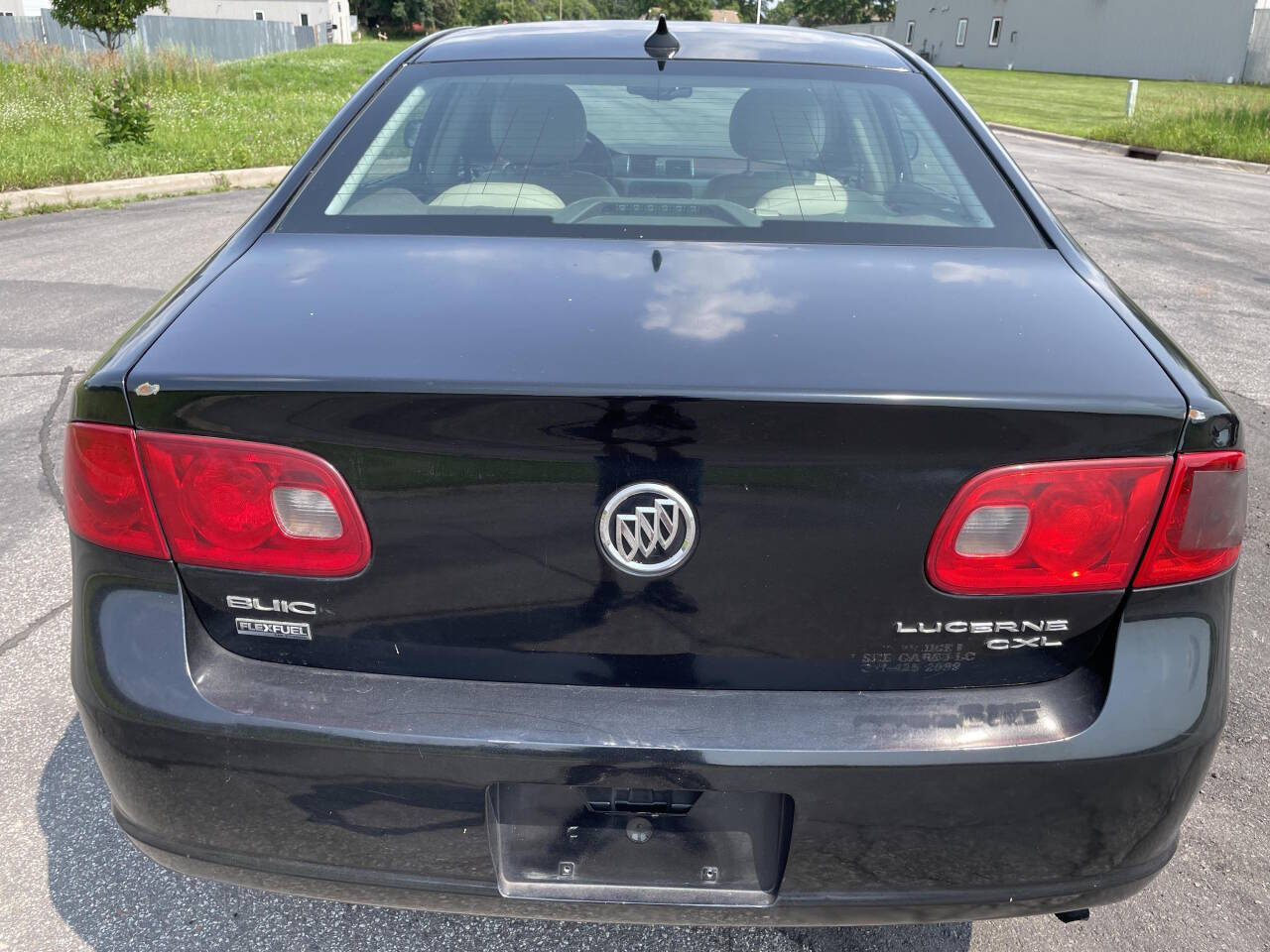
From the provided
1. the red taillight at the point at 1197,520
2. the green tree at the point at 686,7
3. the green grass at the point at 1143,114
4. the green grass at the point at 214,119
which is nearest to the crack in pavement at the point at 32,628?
the red taillight at the point at 1197,520

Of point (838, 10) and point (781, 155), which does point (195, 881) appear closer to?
point (781, 155)

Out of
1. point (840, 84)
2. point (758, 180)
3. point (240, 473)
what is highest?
point (840, 84)

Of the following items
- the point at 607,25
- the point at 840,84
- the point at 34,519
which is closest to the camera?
the point at 840,84

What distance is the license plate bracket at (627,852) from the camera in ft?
5.17

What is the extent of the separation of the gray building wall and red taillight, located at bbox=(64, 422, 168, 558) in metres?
49.5

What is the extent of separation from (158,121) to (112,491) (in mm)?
14676

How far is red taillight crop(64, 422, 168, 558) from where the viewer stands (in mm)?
1584

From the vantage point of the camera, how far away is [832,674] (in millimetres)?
1583

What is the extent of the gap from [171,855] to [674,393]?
107 cm

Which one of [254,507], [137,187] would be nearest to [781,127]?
[254,507]

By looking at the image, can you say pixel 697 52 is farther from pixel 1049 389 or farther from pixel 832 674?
pixel 832 674

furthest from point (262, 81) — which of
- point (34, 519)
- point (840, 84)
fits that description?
point (840, 84)

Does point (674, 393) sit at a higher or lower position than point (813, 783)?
higher

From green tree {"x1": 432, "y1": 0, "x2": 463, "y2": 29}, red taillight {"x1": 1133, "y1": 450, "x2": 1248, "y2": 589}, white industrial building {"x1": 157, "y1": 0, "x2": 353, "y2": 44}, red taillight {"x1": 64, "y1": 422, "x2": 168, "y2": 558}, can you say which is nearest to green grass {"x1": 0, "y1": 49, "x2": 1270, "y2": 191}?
red taillight {"x1": 64, "y1": 422, "x2": 168, "y2": 558}
